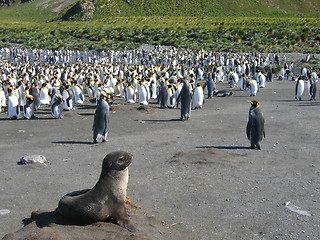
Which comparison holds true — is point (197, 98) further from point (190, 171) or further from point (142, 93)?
point (190, 171)

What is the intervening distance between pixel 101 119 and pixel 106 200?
5445 millimetres

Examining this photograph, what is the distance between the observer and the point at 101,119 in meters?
10.8

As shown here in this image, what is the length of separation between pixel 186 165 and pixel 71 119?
7022 mm

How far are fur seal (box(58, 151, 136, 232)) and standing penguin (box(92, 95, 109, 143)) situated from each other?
194 inches

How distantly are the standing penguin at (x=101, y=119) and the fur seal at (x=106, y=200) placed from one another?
494 cm

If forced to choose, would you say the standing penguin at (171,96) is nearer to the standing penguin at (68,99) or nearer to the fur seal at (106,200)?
the standing penguin at (68,99)

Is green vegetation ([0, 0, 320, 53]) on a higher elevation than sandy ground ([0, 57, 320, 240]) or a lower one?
higher

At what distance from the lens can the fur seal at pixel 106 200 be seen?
5.34 metres

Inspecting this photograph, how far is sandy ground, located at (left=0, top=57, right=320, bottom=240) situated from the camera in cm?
603

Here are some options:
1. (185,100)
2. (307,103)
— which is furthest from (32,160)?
(307,103)

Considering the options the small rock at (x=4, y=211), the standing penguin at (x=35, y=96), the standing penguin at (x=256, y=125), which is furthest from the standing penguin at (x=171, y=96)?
the small rock at (x=4, y=211)

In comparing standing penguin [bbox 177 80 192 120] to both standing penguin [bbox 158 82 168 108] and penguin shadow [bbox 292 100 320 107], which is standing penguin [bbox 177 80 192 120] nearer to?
standing penguin [bbox 158 82 168 108]

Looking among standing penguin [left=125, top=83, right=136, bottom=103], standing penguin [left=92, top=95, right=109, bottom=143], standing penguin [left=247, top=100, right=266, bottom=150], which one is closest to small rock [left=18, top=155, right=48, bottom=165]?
standing penguin [left=92, top=95, right=109, bottom=143]

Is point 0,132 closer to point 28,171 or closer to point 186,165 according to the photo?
point 28,171
